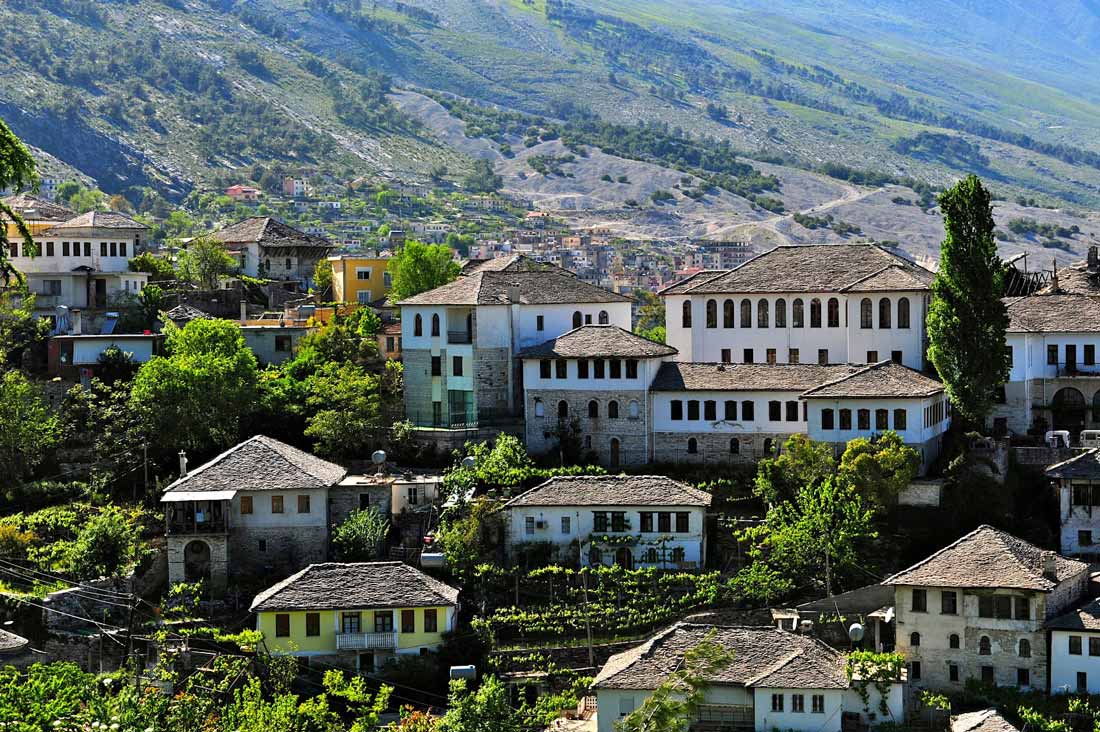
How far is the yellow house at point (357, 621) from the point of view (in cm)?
5769

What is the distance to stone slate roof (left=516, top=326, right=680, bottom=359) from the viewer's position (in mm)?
68938

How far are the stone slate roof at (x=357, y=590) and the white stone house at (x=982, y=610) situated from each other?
14.5 metres

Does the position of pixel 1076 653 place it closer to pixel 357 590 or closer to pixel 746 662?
pixel 746 662

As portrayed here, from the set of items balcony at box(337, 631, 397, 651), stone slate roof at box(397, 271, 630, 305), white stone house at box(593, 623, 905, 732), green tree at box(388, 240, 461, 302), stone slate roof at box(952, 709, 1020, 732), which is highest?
green tree at box(388, 240, 461, 302)

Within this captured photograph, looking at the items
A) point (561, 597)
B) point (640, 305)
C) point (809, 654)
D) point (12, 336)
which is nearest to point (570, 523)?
point (561, 597)

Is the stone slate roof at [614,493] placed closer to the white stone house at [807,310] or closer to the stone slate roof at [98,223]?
the white stone house at [807,310]

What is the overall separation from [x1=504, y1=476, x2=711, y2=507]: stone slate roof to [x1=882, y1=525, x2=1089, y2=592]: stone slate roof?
25.6 ft

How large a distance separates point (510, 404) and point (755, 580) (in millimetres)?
16997

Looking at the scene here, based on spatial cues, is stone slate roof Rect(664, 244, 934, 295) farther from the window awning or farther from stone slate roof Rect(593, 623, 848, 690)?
the window awning

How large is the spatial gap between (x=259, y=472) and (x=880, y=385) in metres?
22.2

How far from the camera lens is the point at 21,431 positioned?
69.6 meters

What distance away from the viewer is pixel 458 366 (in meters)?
73.0

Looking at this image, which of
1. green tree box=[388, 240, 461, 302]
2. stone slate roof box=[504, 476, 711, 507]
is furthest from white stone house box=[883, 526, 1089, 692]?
green tree box=[388, 240, 461, 302]

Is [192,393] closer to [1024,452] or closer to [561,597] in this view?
[561,597]
